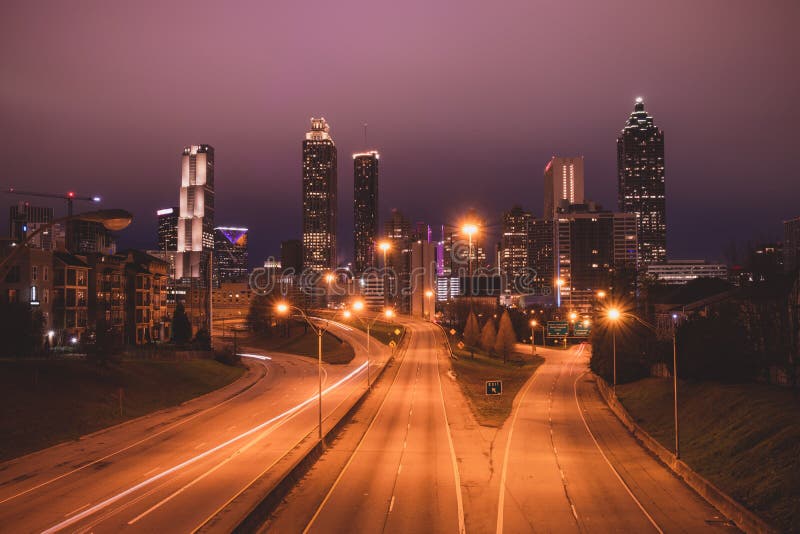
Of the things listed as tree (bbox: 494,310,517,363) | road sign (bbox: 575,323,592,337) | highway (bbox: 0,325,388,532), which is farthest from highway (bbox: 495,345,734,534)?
tree (bbox: 494,310,517,363)

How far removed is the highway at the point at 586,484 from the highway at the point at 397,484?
84.8 inches

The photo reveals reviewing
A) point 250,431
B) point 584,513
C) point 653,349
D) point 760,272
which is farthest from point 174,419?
point 760,272

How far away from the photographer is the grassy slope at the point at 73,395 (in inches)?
1346

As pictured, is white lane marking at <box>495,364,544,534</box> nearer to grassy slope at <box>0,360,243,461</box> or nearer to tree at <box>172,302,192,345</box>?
grassy slope at <box>0,360,243,461</box>

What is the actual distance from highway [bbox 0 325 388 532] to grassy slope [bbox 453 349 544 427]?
33.9 ft

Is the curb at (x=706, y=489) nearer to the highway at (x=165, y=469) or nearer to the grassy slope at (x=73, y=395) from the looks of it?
the highway at (x=165, y=469)

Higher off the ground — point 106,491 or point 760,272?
point 760,272

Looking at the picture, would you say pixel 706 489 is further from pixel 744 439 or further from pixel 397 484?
pixel 397 484

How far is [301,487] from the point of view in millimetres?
25062

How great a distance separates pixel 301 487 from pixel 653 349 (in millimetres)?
43884

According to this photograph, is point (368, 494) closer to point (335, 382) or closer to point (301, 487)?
point (301, 487)

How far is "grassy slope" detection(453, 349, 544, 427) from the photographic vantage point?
4621 cm

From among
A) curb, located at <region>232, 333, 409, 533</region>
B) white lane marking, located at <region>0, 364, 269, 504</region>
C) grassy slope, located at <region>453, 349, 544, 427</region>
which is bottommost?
grassy slope, located at <region>453, 349, 544, 427</region>

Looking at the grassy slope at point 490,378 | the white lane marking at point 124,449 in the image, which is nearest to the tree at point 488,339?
the grassy slope at point 490,378
